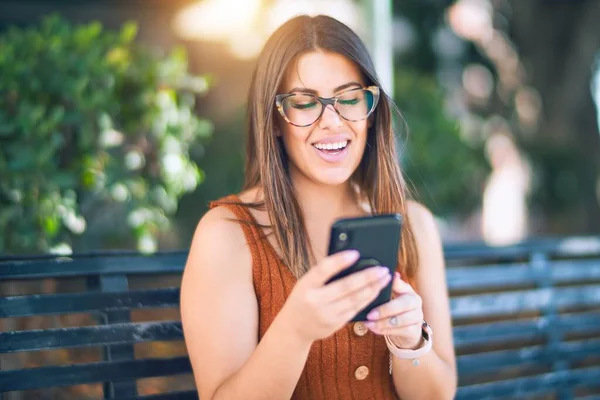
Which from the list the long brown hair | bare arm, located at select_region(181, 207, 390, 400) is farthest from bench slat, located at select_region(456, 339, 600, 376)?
bare arm, located at select_region(181, 207, 390, 400)

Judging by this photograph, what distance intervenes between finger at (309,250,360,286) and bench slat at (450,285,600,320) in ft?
5.71

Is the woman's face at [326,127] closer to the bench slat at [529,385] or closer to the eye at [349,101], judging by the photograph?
the eye at [349,101]

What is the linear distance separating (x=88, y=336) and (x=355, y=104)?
1.15 meters

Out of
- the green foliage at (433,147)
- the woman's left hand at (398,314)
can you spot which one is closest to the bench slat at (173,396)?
the woman's left hand at (398,314)

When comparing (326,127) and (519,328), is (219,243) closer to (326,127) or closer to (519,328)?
(326,127)

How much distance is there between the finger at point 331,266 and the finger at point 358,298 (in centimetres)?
6

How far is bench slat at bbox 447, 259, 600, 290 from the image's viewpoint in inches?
126

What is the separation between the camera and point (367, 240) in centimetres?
165

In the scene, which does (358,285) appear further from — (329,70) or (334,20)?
(334,20)

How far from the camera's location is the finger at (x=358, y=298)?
1.56 metres

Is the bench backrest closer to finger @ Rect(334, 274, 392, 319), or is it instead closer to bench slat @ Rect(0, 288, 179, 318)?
bench slat @ Rect(0, 288, 179, 318)

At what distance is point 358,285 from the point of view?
5.05ft

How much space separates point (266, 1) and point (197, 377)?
253 inches

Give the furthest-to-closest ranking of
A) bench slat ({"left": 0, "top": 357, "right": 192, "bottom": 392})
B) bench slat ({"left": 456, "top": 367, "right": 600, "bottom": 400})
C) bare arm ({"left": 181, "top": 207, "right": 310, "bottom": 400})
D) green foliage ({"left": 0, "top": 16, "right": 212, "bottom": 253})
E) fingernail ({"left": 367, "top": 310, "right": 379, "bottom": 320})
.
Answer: bench slat ({"left": 456, "top": 367, "right": 600, "bottom": 400})
green foliage ({"left": 0, "top": 16, "right": 212, "bottom": 253})
bench slat ({"left": 0, "top": 357, "right": 192, "bottom": 392})
bare arm ({"left": 181, "top": 207, "right": 310, "bottom": 400})
fingernail ({"left": 367, "top": 310, "right": 379, "bottom": 320})
